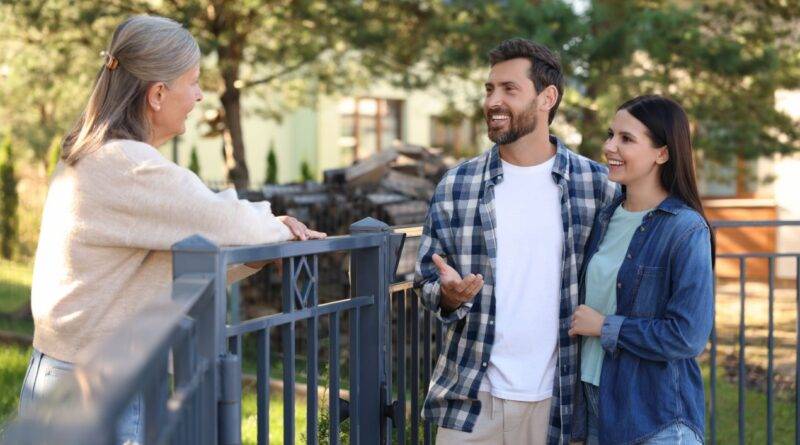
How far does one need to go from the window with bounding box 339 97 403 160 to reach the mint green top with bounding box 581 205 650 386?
2373 centimetres

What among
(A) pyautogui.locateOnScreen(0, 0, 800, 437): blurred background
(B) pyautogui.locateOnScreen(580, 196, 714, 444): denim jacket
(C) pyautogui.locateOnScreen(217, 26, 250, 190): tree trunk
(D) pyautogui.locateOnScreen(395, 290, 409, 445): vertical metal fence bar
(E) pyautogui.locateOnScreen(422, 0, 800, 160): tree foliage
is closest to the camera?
(B) pyautogui.locateOnScreen(580, 196, 714, 444): denim jacket

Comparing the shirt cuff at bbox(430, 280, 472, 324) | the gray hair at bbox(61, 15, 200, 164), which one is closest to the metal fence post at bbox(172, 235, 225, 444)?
the gray hair at bbox(61, 15, 200, 164)

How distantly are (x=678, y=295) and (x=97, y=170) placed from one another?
5.13 feet

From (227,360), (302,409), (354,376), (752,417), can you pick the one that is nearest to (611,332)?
(354,376)

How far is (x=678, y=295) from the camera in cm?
286

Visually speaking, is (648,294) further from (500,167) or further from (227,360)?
(227,360)

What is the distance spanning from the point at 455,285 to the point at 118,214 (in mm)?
1037

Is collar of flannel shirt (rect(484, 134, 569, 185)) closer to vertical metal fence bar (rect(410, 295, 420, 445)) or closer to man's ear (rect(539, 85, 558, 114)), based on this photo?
man's ear (rect(539, 85, 558, 114))

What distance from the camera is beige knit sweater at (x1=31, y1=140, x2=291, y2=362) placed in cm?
234

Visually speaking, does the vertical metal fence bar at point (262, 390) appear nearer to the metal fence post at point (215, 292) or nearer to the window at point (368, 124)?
the metal fence post at point (215, 292)

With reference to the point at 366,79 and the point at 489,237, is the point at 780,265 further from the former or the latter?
the point at 489,237

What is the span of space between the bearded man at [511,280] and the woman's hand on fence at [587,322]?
0.10m

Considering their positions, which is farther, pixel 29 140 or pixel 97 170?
pixel 29 140

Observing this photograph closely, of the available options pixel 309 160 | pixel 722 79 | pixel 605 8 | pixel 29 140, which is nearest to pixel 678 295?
pixel 605 8
